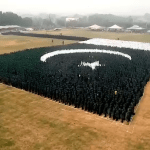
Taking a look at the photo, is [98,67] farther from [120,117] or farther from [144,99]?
[120,117]

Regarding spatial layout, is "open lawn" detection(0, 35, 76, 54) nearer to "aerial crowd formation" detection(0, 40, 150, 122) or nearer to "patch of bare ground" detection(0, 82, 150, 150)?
"aerial crowd formation" detection(0, 40, 150, 122)

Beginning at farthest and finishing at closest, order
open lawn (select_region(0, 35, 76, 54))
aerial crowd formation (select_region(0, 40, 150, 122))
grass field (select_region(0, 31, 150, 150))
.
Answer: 1. open lawn (select_region(0, 35, 76, 54))
2. aerial crowd formation (select_region(0, 40, 150, 122))
3. grass field (select_region(0, 31, 150, 150))

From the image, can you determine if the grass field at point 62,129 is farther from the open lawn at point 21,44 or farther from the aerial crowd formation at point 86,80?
the open lawn at point 21,44

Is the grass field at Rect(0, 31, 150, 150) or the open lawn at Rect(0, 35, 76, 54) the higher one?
the open lawn at Rect(0, 35, 76, 54)

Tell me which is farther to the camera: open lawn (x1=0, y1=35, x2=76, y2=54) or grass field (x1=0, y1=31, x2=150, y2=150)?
open lawn (x1=0, y1=35, x2=76, y2=54)

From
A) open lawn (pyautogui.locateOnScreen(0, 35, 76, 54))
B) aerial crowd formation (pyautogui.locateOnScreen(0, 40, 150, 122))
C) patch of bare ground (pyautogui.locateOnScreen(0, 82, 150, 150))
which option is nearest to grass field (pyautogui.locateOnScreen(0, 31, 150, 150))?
patch of bare ground (pyautogui.locateOnScreen(0, 82, 150, 150))

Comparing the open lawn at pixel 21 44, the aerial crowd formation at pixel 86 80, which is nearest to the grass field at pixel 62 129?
the aerial crowd formation at pixel 86 80

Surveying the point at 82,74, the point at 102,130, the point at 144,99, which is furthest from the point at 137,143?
the point at 82,74

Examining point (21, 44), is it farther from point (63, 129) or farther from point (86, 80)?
point (63, 129)
